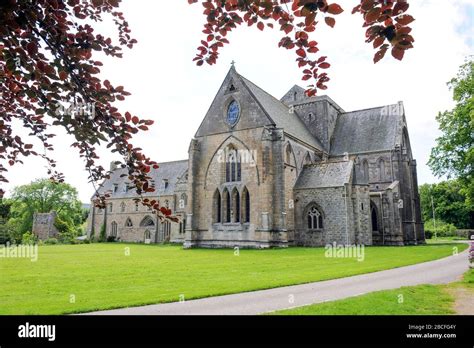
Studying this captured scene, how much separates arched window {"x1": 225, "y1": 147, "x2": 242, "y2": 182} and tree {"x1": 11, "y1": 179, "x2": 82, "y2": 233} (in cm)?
4482

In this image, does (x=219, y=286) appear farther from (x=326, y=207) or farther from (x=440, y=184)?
(x=440, y=184)

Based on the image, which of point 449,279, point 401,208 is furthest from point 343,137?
point 449,279

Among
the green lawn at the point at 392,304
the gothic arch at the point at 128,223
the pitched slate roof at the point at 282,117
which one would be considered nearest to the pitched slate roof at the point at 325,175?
the pitched slate roof at the point at 282,117

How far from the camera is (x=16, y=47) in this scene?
3047mm

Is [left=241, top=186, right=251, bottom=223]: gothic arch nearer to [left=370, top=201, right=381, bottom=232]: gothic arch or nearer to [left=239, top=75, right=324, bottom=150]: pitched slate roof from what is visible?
[left=239, top=75, right=324, bottom=150]: pitched slate roof

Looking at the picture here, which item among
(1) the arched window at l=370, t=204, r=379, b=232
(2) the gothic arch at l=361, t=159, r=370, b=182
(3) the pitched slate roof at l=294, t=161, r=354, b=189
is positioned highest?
(2) the gothic arch at l=361, t=159, r=370, b=182

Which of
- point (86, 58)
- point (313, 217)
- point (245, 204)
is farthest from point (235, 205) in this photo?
point (86, 58)

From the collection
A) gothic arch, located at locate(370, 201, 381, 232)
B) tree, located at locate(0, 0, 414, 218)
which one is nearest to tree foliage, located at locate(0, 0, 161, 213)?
tree, located at locate(0, 0, 414, 218)

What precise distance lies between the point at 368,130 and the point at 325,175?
12703 millimetres

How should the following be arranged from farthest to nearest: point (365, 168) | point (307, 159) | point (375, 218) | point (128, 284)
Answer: point (365, 168) → point (307, 159) → point (375, 218) → point (128, 284)

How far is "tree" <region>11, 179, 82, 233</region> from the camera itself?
2645 inches

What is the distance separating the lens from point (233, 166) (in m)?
33.5

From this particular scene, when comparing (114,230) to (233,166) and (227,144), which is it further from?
(227,144)
